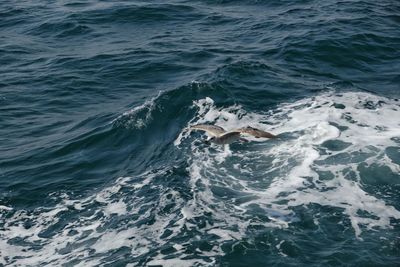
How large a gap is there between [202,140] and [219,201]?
4071mm

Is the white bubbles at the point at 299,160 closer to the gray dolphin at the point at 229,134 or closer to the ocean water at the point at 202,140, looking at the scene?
the ocean water at the point at 202,140

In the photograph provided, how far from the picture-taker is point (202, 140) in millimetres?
20844

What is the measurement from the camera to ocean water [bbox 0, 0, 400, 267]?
15.7m

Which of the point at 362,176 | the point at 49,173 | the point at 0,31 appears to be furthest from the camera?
the point at 0,31

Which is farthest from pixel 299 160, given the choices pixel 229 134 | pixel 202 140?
pixel 202 140

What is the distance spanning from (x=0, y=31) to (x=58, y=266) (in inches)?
959

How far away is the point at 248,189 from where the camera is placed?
17.8 metres

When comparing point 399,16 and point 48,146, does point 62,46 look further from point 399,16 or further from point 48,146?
point 399,16

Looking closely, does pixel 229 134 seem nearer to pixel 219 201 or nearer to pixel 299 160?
pixel 219 201

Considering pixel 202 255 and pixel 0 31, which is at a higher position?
pixel 0 31

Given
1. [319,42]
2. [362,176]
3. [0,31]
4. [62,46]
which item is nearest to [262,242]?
[362,176]

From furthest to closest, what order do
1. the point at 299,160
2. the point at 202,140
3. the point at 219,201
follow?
the point at 202,140
the point at 299,160
the point at 219,201

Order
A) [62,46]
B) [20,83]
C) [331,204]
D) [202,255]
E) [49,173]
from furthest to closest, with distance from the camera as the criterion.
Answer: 1. [62,46]
2. [20,83]
3. [49,173]
4. [331,204]
5. [202,255]

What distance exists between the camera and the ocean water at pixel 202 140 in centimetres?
1567
